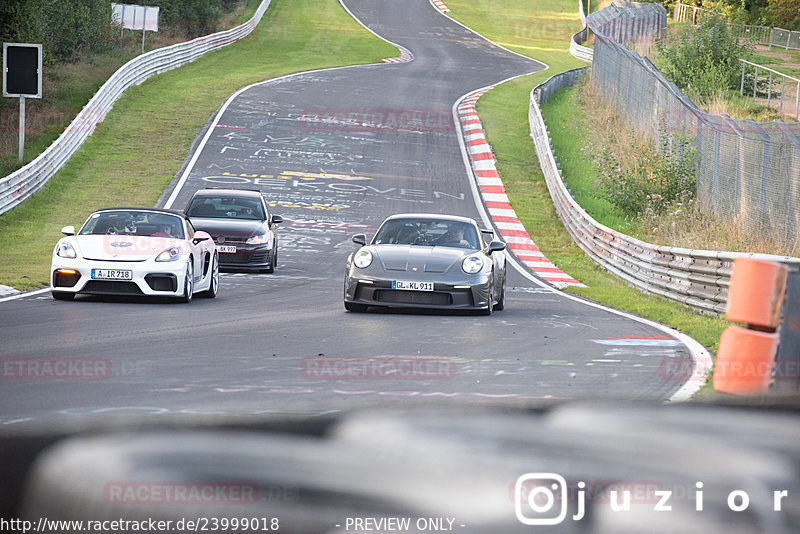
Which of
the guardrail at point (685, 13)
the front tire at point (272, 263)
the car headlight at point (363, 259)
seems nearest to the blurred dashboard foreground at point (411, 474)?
the car headlight at point (363, 259)

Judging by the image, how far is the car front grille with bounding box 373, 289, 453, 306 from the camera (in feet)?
43.9

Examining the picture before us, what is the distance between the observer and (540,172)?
37.2m

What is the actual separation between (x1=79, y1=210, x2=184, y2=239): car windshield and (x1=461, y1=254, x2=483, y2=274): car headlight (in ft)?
13.3

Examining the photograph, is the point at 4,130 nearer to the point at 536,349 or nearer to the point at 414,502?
the point at 536,349

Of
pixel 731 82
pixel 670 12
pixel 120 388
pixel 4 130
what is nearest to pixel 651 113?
pixel 731 82

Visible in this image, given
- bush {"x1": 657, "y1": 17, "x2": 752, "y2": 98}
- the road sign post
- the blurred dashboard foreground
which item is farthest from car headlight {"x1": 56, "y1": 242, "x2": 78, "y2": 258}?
bush {"x1": 657, "y1": 17, "x2": 752, "y2": 98}

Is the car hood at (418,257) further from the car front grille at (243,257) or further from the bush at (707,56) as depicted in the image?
the bush at (707,56)

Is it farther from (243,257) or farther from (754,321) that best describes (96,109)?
(754,321)

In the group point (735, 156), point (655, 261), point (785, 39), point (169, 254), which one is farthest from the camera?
point (785, 39)

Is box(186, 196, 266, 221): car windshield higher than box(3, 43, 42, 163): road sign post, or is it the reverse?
box(3, 43, 42, 163): road sign post

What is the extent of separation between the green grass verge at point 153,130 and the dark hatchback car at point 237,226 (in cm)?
307

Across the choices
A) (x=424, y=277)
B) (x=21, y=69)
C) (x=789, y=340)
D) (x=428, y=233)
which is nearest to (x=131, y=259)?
(x=424, y=277)

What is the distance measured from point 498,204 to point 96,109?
15880 millimetres

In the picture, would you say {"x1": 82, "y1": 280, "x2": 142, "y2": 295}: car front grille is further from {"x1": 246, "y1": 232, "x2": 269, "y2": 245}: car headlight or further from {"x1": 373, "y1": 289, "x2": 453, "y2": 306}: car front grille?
{"x1": 246, "y1": 232, "x2": 269, "y2": 245}: car headlight
